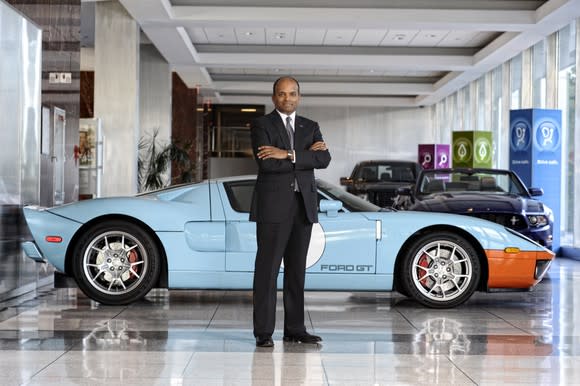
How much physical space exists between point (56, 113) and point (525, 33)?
10.4m

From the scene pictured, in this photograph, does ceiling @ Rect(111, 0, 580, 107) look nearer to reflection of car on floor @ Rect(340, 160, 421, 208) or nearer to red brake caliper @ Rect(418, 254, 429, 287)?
reflection of car on floor @ Rect(340, 160, 421, 208)

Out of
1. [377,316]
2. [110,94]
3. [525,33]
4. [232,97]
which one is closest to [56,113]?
[377,316]

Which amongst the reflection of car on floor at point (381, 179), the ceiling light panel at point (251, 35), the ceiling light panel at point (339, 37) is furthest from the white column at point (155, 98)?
the reflection of car on floor at point (381, 179)

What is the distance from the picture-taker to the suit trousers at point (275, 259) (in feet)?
17.6

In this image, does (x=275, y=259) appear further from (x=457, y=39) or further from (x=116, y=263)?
(x=457, y=39)

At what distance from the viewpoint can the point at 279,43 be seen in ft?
67.5

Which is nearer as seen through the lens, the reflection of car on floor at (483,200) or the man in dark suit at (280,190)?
the man in dark suit at (280,190)

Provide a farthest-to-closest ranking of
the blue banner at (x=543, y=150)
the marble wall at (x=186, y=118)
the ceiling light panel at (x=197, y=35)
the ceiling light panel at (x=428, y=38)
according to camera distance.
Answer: the marble wall at (x=186, y=118) < the ceiling light panel at (x=197, y=35) < the ceiling light panel at (x=428, y=38) < the blue banner at (x=543, y=150)

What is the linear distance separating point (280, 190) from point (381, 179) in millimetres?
14484

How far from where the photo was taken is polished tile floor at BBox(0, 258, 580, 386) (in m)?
4.43

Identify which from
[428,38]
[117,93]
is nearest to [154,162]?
[117,93]

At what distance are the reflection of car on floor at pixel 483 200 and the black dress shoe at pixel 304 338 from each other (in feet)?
13.4

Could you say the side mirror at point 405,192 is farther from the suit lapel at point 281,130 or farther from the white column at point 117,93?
the white column at point 117,93

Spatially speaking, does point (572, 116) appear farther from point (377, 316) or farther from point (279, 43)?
point (377, 316)
